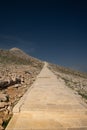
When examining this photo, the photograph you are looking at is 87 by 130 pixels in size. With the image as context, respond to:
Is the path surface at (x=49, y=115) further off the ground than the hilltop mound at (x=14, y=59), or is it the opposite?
the hilltop mound at (x=14, y=59)

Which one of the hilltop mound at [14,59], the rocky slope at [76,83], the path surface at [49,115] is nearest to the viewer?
the path surface at [49,115]

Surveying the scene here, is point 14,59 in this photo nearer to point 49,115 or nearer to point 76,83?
point 76,83

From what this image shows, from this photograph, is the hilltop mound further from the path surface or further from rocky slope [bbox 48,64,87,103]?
the path surface

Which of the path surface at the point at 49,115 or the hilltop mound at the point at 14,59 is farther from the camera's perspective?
the hilltop mound at the point at 14,59

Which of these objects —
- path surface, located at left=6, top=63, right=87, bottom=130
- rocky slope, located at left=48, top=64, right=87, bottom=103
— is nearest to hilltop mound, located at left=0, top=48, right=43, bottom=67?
rocky slope, located at left=48, top=64, right=87, bottom=103

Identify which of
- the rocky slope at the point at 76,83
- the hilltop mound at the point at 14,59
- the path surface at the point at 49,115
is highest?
the hilltop mound at the point at 14,59

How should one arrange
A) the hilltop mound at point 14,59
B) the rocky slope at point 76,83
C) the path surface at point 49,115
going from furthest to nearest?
the hilltop mound at point 14,59 < the rocky slope at point 76,83 < the path surface at point 49,115

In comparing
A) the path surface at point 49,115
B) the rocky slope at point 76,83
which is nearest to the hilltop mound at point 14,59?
the rocky slope at point 76,83

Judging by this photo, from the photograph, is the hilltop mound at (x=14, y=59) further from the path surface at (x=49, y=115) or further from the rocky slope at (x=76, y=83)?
the path surface at (x=49, y=115)

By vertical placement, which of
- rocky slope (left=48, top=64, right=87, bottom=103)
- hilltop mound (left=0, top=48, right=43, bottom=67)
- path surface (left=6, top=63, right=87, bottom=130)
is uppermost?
hilltop mound (left=0, top=48, right=43, bottom=67)

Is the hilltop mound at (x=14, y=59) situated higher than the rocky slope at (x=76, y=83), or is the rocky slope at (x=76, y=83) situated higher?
the hilltop mound at (x=14, y=59)

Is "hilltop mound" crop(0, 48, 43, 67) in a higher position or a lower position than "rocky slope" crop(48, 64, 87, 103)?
higher

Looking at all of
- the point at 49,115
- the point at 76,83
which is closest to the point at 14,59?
the point at 76,83

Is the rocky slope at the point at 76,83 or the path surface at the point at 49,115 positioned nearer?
the path surface at the point at 49,115
